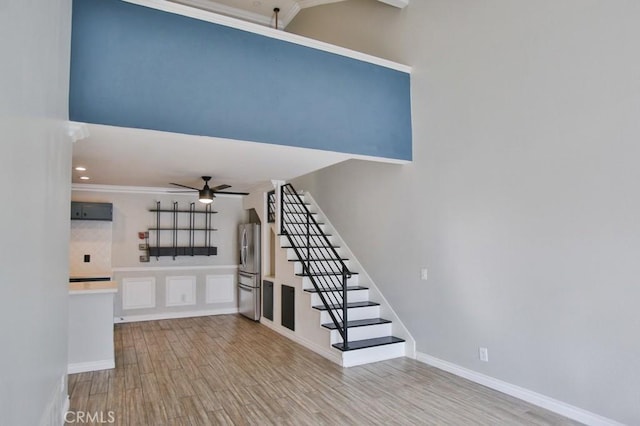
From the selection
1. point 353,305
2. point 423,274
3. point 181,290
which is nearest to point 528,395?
point 423,274

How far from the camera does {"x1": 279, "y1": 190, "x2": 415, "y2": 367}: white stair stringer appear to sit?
4.91m

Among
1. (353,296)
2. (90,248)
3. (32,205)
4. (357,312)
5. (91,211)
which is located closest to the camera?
(32,205)

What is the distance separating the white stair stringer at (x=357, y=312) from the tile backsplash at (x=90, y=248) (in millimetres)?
3224

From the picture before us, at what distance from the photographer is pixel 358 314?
548cm

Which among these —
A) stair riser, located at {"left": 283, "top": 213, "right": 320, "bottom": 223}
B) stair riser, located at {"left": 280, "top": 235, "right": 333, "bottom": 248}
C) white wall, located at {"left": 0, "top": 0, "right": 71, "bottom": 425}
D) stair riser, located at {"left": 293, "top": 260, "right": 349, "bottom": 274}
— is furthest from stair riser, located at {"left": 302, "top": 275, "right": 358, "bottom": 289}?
white wall, located at {"left": 0, "top": 0, "right": 71, "bottom": 425}

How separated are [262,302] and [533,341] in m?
4.54

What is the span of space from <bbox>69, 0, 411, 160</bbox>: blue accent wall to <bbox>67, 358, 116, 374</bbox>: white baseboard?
2.77m

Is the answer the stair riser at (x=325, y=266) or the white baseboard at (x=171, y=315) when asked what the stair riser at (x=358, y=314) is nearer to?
the stair riser at (x=325, y=266)

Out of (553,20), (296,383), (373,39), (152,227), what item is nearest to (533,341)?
(296,383)

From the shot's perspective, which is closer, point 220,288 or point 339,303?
point 339,303

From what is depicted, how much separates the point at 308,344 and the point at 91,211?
433 cm

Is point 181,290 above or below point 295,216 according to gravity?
below

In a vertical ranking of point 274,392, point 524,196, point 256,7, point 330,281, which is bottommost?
point 274,392

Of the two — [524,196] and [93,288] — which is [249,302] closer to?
[93,288]
